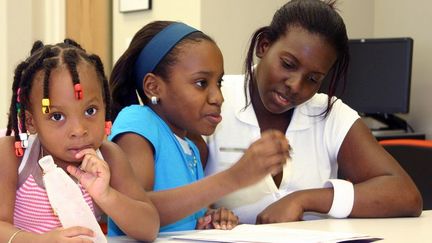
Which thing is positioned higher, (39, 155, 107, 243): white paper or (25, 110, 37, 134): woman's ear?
(25, 110, 37, 134): woman's ear

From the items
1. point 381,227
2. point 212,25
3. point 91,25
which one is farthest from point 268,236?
point 91,25

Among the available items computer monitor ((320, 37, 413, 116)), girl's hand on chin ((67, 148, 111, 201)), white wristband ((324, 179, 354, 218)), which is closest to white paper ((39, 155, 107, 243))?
girl's hand on chin ((67, 148, 111, 201))

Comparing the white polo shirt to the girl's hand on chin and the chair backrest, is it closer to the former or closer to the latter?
the chair backrest

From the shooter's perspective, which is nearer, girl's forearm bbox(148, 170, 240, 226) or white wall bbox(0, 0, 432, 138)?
girl's forearm bbox(148, 170, 240, 226)

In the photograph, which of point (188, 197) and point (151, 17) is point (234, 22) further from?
point (188, 197)

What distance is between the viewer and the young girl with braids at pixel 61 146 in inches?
40.6

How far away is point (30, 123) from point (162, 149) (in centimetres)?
33

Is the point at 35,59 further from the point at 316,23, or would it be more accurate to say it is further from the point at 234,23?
the point at 234,23

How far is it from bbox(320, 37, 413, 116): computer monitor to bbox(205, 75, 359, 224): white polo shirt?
67.0 inches

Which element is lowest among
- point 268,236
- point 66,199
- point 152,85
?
point 268,236

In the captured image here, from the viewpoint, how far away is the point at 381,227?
1357mm

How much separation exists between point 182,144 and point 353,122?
52 centimetres

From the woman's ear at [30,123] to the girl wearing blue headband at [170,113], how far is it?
0.22 m

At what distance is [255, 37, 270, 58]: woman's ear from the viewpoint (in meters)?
1.68
